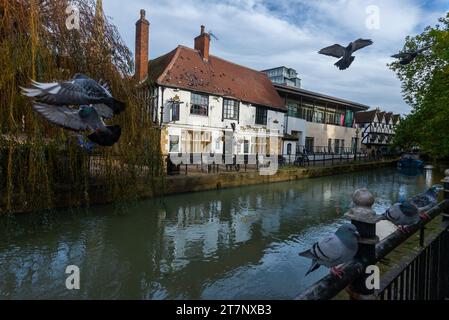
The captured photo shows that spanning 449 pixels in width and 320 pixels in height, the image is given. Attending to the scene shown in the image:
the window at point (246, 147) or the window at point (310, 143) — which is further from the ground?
the window at point (310, 143)

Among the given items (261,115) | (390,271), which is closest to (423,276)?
(390,271)

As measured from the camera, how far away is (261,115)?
23969 mm

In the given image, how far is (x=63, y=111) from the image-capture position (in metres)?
2.91

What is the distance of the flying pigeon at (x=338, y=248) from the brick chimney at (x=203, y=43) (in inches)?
824

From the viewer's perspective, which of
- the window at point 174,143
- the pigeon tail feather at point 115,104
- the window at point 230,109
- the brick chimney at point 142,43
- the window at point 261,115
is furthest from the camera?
the window at point 261,115

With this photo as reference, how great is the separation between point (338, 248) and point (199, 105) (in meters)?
18.2

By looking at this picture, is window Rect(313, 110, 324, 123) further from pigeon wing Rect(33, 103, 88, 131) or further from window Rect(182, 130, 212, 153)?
pigeon wing Rect(33, 103, 88, 131)

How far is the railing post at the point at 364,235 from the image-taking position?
159 centimetres

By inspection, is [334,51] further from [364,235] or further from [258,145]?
[258,145]

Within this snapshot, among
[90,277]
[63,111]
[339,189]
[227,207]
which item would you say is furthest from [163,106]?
[63,111]

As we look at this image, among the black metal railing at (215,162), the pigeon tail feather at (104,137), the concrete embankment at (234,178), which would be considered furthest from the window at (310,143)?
the pigeon tail feather at (104,137)

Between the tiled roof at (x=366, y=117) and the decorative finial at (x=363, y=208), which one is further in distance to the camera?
the tiled roof at (x=366, y=117)

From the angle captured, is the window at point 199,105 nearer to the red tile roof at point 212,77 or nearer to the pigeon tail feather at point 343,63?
the red tile roof at point 212,77

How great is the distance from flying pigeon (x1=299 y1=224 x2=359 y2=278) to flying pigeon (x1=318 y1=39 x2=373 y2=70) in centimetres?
364
